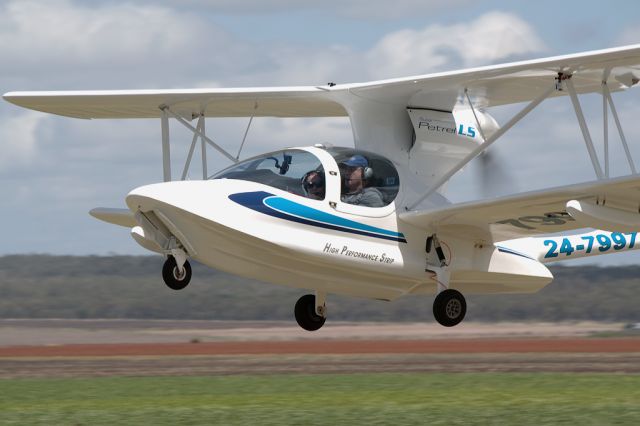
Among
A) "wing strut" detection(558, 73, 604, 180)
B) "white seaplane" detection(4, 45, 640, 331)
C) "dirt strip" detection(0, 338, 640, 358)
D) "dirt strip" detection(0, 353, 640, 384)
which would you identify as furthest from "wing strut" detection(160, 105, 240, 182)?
"dirt strip" detection(0, 338, 640, 358)

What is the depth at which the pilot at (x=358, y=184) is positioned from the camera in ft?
69.3

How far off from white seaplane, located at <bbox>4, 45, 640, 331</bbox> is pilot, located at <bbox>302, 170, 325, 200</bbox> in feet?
0.07

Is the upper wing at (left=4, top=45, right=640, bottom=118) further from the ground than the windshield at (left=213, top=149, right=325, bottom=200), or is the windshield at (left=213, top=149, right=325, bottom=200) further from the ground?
the upper wing at (left=4, top=45, right=640, bottom=118)

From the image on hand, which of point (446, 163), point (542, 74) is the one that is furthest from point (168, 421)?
point (542, 74)

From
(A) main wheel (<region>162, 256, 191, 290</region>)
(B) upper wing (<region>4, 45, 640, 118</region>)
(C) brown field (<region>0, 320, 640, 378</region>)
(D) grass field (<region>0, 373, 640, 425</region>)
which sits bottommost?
(D) grass field (<region>0, 373, 640, 425</region>)

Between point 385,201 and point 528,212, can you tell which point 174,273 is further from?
point 528,212

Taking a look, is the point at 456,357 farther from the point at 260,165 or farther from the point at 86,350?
the point at 260,165

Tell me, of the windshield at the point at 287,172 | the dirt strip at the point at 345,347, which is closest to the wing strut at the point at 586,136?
the windshield at the point at 287,172

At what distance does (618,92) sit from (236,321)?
4574cm

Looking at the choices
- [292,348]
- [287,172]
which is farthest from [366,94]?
[292,348]

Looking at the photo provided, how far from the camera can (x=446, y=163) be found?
23219mm

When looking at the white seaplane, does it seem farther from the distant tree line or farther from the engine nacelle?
the distant tree line

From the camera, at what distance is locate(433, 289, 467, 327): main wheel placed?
71.6 feet

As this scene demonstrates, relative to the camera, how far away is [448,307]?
21875 millimetres
